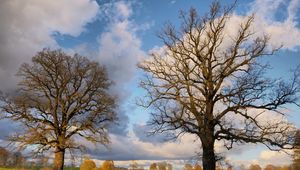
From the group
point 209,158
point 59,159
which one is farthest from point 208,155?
point 59,159

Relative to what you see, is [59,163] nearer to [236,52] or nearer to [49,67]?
[49,67]

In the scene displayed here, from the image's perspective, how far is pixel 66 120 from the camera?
30.5 meters

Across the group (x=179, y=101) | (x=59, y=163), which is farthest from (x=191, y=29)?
(x=59, y=163)

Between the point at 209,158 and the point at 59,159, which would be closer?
the point at 209,158

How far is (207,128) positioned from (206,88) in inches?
95.5

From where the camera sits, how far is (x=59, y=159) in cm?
2997

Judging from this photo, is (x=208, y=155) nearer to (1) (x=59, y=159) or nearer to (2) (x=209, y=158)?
(2) (x=209, y=158)

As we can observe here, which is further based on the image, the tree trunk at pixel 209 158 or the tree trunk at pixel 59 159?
the tree trunk at pixel 59 159

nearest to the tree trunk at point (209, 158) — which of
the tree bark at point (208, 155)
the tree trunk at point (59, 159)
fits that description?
the tree bark at point (208, 155)

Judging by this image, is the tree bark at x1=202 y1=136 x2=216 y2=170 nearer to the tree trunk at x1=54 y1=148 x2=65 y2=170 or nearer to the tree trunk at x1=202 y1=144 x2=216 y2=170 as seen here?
the tree trunk at x1=202 y1=144 x2=216 y2=170

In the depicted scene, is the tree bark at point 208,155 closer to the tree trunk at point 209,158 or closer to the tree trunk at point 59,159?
the tree trunk at point 209,158

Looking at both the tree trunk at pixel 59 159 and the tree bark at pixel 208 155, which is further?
the tree trunk at pixel 59 159

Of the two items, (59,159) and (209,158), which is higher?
(59,159)

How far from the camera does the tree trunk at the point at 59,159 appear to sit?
29844 millimetres
